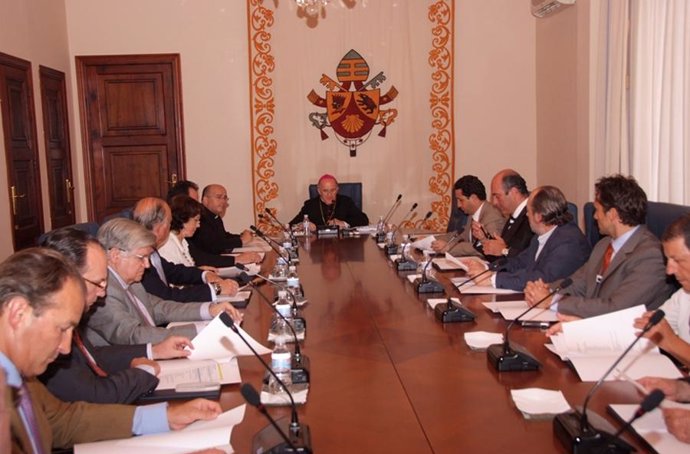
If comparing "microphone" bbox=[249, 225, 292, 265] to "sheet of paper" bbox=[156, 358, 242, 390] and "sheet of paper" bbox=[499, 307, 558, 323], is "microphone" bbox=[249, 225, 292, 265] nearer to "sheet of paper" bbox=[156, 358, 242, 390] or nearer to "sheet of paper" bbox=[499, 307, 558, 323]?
"sheet of paper" bbox=[499, 307, 558, 323]

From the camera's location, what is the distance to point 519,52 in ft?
22.1

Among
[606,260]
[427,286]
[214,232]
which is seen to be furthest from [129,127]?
[606,260]

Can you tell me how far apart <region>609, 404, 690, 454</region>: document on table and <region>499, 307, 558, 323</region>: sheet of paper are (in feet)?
2.92

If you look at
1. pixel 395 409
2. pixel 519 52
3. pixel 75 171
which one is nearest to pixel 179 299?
pixel 395 409

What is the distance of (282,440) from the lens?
1.50 metres

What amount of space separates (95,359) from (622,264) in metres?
1.92

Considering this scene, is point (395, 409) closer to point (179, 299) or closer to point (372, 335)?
point (372, 335)

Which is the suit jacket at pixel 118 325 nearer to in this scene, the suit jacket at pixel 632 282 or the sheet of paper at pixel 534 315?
the sheet of paper at pixel 534 315

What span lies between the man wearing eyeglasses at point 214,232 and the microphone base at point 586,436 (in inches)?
126

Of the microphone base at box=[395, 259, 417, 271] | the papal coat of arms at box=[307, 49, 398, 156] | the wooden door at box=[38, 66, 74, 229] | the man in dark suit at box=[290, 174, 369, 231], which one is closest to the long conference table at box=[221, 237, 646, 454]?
the microphone base at box=[395, 259, 417, 271]

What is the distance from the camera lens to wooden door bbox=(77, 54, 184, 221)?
A: 670 centimetres

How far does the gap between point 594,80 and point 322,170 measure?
2.62 meters

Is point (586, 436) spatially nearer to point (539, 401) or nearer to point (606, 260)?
point (539, 401)

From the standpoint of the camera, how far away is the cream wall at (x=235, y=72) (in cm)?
664
